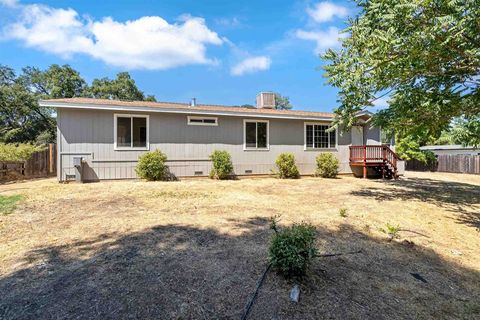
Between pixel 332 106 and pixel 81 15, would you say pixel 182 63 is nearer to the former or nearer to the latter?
pixel 81 15

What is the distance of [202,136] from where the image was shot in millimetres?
10719

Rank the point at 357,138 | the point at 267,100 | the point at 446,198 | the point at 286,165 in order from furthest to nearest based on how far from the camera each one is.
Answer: the point at 267,100 → the point at 357,138 → the point at 286,165 → the point at 446,198

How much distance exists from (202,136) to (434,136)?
759cm

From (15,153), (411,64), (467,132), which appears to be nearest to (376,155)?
(467,132)

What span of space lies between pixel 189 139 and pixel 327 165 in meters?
6.09

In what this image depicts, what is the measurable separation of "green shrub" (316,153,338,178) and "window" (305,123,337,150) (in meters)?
0.74

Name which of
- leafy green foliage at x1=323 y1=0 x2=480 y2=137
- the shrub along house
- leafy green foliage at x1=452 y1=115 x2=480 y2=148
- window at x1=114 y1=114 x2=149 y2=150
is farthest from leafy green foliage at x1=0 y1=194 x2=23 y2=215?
leafy green foliage at x1=452 y1=115 x2=480 y2=148

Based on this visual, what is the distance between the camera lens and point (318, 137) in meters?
12.6

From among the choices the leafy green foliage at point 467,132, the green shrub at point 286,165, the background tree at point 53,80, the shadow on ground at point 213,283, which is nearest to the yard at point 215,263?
the shadow on ground at point 213,283


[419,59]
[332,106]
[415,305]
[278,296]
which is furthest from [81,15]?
[415,305]

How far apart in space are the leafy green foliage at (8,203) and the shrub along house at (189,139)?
2.77 m

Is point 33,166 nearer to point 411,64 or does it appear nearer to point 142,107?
point 142,107

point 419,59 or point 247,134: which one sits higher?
point 419,59

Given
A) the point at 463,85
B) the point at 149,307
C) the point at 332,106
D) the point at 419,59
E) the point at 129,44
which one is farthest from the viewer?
the point at 129,44
